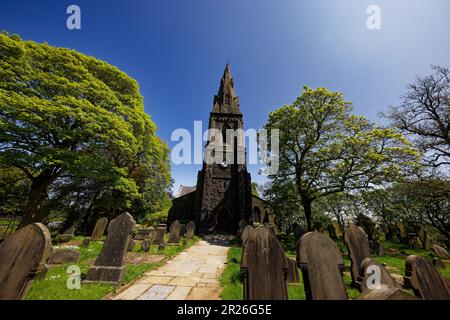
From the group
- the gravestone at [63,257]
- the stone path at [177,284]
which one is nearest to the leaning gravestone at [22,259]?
the stone path at [177,284]

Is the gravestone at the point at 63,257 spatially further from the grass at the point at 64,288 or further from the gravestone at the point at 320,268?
the gravestone at the point at 320,268

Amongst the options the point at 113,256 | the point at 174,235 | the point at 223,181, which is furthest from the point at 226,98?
the point at 113,256

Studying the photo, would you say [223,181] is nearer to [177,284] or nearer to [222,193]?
[222,193]

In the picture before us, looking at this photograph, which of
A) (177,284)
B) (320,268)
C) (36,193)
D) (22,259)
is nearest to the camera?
(22,259)

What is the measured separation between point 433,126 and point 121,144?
61.3ft

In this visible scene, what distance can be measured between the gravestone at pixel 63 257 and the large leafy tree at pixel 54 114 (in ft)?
12.7

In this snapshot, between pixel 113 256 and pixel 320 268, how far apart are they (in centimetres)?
478

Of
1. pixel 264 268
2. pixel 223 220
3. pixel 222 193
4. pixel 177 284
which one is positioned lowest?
pixel 177 284

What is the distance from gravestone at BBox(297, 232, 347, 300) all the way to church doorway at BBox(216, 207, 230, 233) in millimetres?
15765

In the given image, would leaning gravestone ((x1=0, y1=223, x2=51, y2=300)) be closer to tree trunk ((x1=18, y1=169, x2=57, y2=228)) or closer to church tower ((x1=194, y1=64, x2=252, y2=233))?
tree trunk ((x1=18, y1=169, x2=57, y2=228))

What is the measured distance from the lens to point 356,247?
201 inches

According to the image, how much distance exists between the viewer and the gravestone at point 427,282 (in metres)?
3.37

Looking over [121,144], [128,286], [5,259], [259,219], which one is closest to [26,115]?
[121,144]

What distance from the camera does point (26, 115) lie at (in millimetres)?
6875
